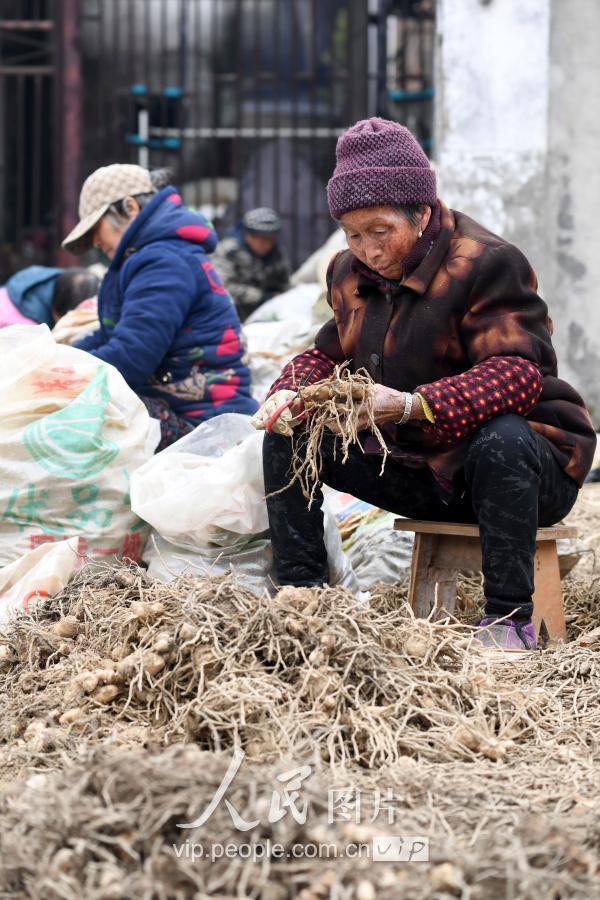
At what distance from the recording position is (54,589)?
11.0ft

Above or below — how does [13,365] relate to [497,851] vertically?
above

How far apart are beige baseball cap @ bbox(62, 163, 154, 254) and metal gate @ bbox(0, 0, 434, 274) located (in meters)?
4.50

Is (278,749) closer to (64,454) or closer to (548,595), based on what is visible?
(548,595)

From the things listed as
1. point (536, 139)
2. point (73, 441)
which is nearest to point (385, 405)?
point (73, 441)

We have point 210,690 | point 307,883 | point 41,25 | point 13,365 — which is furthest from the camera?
point 41,25

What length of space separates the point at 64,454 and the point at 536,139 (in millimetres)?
3721

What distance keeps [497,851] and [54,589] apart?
188cm

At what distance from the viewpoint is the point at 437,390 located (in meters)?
2.89

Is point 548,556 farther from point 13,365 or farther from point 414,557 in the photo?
point 13,365

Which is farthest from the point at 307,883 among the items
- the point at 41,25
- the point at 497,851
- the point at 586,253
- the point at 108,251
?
the point at 41,25

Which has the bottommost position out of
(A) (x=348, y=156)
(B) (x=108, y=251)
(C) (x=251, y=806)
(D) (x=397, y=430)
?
(C) (x=251, y=806)

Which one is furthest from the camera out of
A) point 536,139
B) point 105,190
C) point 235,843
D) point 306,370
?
point 536,139

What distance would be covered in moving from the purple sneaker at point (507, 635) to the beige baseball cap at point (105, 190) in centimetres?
229

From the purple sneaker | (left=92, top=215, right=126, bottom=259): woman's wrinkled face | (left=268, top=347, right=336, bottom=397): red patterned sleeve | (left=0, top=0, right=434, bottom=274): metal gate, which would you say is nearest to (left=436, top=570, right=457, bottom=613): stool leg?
the purple sneaker
